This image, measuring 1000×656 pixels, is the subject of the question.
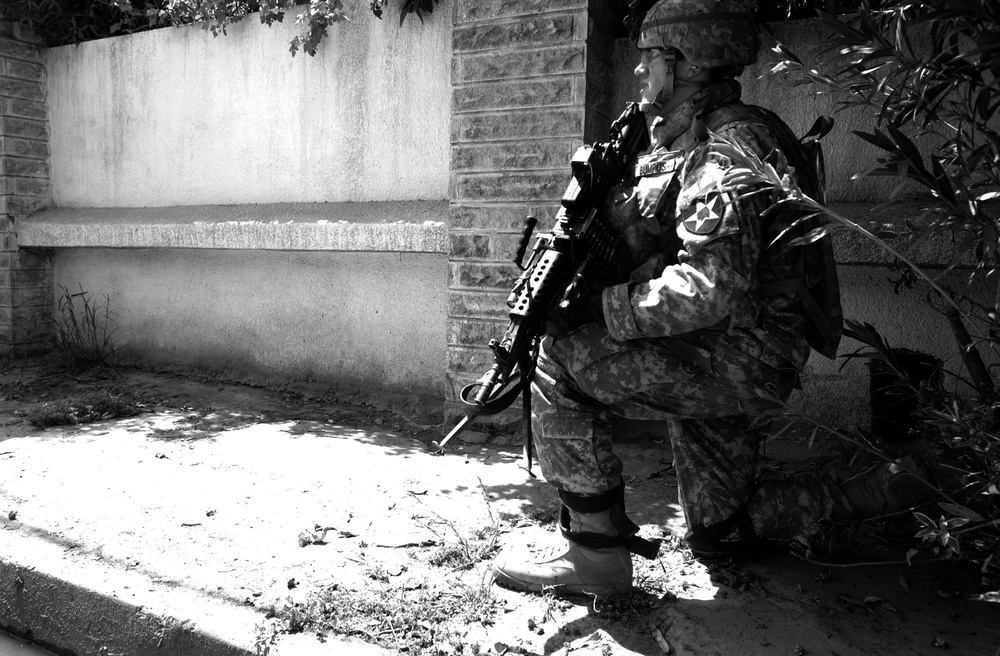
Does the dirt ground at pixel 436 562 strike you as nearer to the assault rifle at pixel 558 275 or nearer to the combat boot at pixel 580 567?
the combat boot at pixel 580 567

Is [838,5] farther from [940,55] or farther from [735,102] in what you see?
[940,55]

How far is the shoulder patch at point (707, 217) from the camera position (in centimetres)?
227

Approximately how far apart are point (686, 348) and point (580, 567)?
72 cm

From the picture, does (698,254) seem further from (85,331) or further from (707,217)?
(85,331)

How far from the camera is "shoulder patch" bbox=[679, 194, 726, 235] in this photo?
2.27m

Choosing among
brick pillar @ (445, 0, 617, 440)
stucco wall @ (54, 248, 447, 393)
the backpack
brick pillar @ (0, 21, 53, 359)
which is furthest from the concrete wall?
the backpack

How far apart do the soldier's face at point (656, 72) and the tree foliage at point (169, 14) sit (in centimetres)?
231

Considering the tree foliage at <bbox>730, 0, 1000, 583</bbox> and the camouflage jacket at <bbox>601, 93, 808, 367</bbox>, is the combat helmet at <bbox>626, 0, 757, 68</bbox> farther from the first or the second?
the tree foliage at <bbox>730, 0, 1000, 583</bbox>

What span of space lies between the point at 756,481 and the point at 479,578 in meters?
0.95

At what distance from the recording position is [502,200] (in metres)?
4.05

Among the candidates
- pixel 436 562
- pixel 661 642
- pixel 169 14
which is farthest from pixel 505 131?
pixel 169 14

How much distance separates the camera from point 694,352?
2.44m

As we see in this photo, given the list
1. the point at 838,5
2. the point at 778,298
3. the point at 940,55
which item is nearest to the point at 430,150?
the point at 838,5

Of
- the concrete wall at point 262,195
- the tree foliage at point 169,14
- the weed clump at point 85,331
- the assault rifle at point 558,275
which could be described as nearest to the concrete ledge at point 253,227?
the concrete wall at point 262,195
